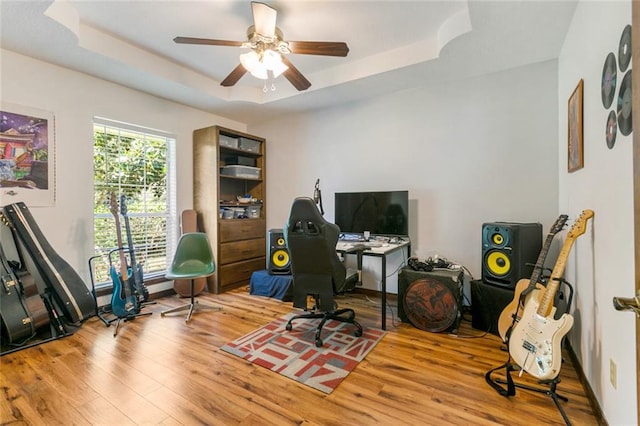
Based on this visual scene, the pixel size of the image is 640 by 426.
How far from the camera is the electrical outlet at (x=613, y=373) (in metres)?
1.30

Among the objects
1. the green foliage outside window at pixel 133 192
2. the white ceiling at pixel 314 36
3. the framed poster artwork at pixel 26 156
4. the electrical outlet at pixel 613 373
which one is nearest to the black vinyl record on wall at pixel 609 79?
the white ceiling at pixel 314 36

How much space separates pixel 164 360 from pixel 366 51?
323cm

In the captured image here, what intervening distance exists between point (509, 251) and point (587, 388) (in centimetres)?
97

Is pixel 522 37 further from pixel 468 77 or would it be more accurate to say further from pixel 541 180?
pixel 541 180

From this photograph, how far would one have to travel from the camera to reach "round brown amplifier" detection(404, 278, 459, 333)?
2453 millimetres

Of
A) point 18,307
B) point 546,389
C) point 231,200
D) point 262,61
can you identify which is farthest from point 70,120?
point 546,389

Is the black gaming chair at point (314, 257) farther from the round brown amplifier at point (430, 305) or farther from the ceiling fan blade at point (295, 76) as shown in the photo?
the ceiling fan blade at point (295, 76)

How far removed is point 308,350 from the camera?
2.19 metres

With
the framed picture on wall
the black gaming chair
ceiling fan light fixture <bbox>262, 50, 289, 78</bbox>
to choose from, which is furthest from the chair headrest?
the framed picture on wall

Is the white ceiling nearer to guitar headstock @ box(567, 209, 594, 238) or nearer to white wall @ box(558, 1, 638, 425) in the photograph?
white wall @ box(558, 1, 638, 425)

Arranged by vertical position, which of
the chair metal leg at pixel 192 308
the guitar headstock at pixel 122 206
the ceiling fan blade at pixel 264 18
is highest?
→ the ceiling fan blade at pixel 264 18

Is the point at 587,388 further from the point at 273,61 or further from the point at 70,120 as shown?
the point at 70,120

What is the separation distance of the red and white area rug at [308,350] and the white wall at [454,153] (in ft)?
4.03

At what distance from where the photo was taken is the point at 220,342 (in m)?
2.35
